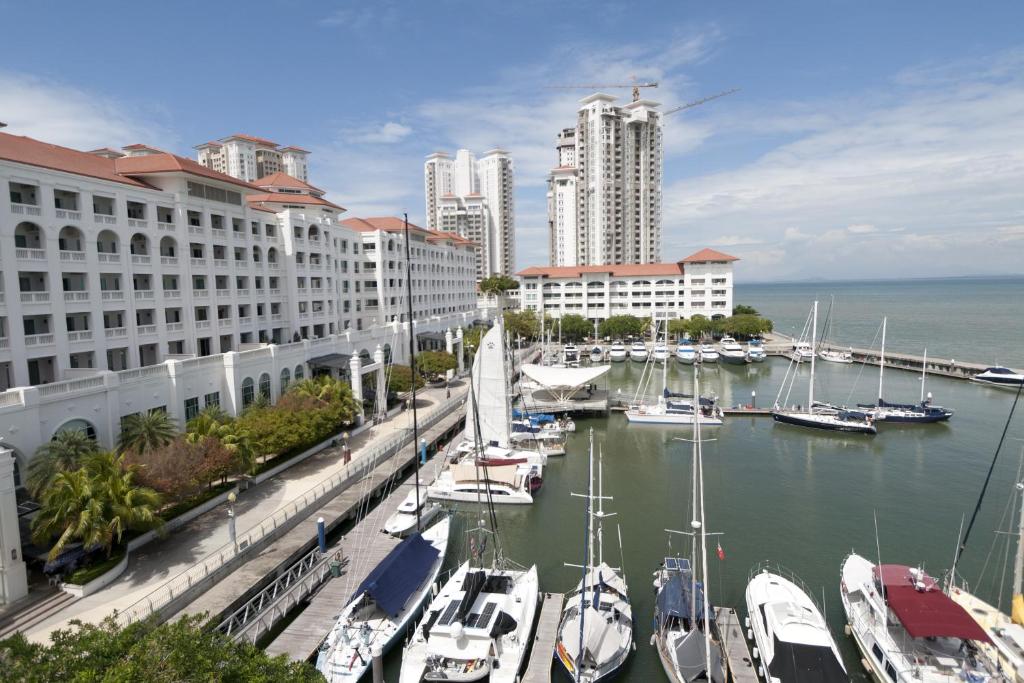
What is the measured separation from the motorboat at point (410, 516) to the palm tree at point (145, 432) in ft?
41.3

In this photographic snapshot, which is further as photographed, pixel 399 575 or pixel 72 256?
pixel 72 256

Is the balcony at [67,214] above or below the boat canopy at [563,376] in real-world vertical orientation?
above

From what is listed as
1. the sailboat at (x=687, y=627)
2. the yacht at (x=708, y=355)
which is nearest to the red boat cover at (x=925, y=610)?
the sailboat at (x=687, y=627)

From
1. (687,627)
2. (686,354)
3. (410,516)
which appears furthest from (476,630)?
(686,354)

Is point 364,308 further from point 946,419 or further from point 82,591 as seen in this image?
point 946,419

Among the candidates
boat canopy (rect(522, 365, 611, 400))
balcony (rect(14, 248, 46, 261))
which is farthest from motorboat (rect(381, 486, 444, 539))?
balcony (rect(14, 248, 46, 261))

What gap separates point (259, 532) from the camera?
26203 millimetres

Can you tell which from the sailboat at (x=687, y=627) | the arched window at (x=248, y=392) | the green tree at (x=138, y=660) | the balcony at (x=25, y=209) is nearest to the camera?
the green tree at (x=138, y=660)

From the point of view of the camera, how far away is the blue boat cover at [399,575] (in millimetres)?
20734

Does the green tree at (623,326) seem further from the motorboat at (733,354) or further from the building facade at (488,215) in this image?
the building facade at (488,215)

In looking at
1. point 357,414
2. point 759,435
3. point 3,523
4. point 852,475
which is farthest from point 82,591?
point 759,435

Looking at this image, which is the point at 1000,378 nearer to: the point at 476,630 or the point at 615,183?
the point at 476,630

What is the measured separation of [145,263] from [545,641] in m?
34.6

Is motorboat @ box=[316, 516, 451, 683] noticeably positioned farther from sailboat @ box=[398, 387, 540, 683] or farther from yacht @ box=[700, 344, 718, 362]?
yacht @ box=[700, 344, 718, 362]
